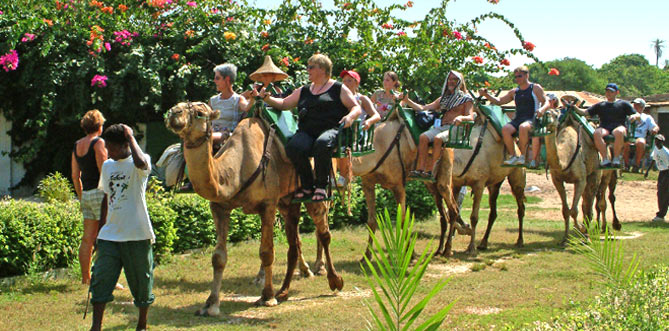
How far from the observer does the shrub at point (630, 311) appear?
4.81m

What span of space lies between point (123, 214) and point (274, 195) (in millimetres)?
2051

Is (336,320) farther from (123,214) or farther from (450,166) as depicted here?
(450,166)

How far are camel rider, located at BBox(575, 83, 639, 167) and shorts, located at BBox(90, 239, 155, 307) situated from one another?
934cm

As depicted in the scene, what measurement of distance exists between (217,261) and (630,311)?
3.91 meters

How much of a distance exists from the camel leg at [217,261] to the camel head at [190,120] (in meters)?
1.08

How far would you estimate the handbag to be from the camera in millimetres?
10664

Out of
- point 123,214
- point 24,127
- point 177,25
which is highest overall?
point 177,25

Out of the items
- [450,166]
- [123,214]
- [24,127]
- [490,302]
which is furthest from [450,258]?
[24,127]

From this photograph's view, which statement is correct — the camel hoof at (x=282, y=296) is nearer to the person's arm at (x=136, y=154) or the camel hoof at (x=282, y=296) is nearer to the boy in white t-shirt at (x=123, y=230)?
the boy in white t-shirt at (x=123, y=230)

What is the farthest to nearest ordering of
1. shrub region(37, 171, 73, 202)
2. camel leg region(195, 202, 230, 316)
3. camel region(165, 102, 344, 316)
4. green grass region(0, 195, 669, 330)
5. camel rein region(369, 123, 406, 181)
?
shrub region(37, 171, 73, 202) < camel rein region(369, 123, 406, 181) < camel leg region(195, 202, 230, 316) < green grass region(0, 195, 669, 330) < camel region(165, 102, 344, 316)

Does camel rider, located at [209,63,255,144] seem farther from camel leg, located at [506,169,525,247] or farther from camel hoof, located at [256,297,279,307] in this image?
camel leg, located at [506,169,525,247]

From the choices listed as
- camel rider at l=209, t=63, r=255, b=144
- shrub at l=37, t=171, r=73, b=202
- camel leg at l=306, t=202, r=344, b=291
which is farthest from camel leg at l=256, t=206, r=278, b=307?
shrub at l=37, t=171, r=73, b=202

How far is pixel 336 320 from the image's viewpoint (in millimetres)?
6898

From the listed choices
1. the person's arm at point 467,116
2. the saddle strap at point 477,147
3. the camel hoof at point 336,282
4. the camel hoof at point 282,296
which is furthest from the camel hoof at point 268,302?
the saddle strap at point 477,147
